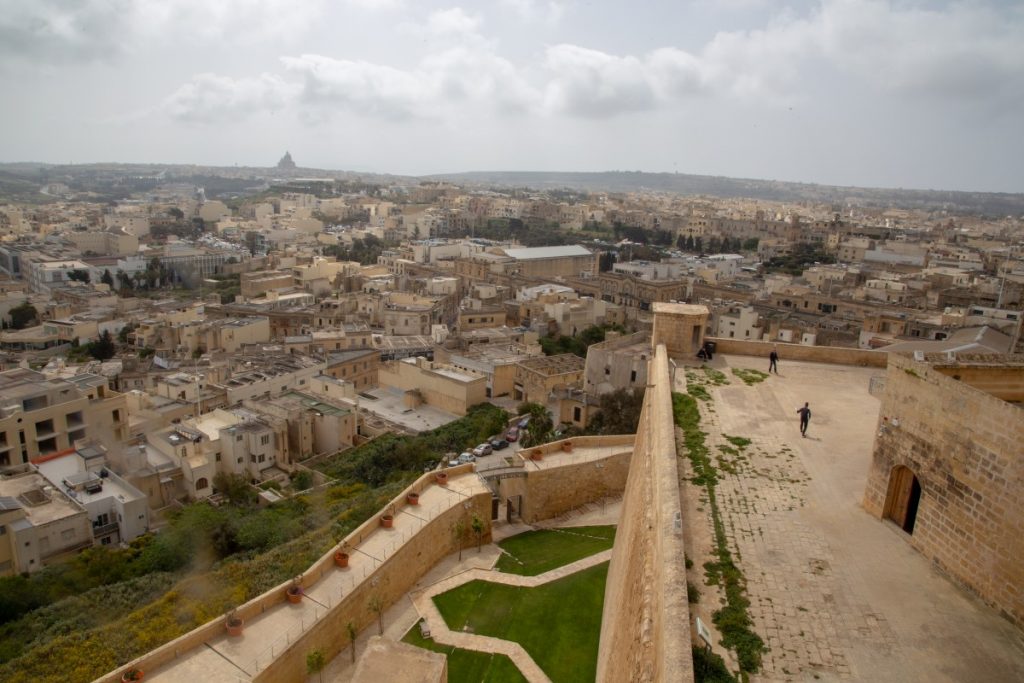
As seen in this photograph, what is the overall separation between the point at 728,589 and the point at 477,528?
6310mm

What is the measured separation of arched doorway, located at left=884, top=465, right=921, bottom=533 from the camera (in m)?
5.45

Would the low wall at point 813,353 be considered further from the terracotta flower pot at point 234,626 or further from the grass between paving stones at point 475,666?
the terracotta flower pot at point 234,626

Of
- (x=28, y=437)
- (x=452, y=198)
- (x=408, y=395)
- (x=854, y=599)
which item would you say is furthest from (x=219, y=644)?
(x=452, y=198)

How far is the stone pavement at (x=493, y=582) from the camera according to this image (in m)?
7.75

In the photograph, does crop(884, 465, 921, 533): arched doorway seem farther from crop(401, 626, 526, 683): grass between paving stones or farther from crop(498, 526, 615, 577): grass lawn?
crop(498, 526, 615, 577): grass lawn

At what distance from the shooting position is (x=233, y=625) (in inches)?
287

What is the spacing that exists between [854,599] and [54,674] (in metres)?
7.91

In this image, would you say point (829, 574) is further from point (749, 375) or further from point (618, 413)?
point (618, 413)

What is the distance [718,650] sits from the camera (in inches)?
157

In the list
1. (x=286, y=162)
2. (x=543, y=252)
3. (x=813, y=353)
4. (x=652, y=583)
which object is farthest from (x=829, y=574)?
(x=286, y=162)

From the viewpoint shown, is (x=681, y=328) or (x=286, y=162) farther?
(x=286, y=162)

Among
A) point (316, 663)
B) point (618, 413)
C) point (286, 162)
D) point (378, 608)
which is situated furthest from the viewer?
point (286, 162)

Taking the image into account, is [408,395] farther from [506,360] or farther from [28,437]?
[28,437]

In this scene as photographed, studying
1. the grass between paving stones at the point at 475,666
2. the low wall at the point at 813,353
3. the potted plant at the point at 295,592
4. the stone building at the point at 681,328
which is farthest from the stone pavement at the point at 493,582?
the low wall at the point at 813,353
